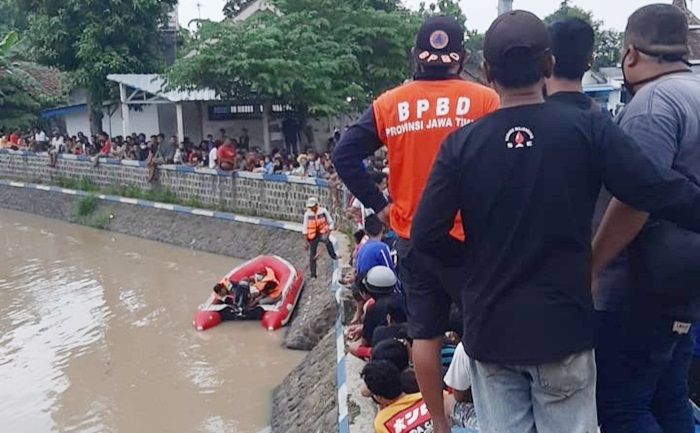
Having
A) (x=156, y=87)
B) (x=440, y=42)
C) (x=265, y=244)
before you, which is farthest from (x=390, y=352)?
(x=156, y=87)

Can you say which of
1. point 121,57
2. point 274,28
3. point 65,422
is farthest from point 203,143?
point 65,422

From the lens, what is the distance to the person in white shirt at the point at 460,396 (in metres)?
3.15

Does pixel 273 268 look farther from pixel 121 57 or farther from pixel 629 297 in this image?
pixel 121 57

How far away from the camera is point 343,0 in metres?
18.6

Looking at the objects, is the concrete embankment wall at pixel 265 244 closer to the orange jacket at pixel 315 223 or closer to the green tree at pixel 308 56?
the orange jacket at pixel 315 223

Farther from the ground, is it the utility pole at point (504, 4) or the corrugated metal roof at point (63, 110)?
the utility pole at point (504, 4)

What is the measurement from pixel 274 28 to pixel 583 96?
1429 cm

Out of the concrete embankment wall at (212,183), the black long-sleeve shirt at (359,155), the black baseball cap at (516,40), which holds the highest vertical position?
the black baseball cap at (516,40)

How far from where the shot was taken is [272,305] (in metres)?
11.4

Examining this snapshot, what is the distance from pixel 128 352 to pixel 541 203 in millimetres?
9774

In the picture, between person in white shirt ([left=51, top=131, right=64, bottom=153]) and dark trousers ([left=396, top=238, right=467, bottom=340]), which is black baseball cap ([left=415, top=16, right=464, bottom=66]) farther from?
person in white shirt ([left=51, top=131, right=64, bottom=153])

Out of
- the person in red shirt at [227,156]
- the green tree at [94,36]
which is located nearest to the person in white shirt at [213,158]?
the person in red shirt at [227,156]

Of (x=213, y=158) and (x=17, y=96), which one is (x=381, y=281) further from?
(x=17, y=96)

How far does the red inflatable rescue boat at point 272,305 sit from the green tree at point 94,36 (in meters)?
11.5
